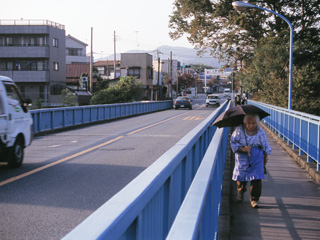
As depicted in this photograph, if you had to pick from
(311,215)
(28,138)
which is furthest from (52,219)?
(28,138)

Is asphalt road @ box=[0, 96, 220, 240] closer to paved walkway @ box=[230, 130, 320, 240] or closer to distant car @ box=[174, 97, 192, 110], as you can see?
paved walkway @ box=[230, 130, 320, 240]

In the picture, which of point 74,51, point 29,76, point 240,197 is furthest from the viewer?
point 74,51

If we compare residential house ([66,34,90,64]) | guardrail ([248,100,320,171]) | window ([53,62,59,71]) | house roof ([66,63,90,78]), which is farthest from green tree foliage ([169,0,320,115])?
residential house ([66,34,90,64])

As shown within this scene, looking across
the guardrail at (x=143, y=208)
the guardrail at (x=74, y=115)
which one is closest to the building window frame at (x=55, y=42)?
the guardrail at (x=74, y=115)

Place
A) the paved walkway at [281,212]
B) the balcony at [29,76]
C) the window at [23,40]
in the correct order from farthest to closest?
1. the window at [23,40]
2. the balcony at [29,76]
3. the paved walkway at [281,212]

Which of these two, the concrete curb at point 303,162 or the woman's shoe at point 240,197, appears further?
the concrete curb at point 303,162

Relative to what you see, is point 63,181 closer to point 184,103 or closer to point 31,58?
point 184,103

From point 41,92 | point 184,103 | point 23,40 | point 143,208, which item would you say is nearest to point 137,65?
point 41,92

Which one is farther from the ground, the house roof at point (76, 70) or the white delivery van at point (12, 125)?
the house roof at point (76, 70)

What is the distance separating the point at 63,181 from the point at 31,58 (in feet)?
170

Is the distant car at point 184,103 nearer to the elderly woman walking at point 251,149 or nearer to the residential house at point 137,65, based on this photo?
the residential house at point 137,65

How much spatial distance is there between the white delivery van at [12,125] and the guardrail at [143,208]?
18.0ft

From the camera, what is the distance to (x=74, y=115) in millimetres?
22828

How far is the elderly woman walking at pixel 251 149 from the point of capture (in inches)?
265
